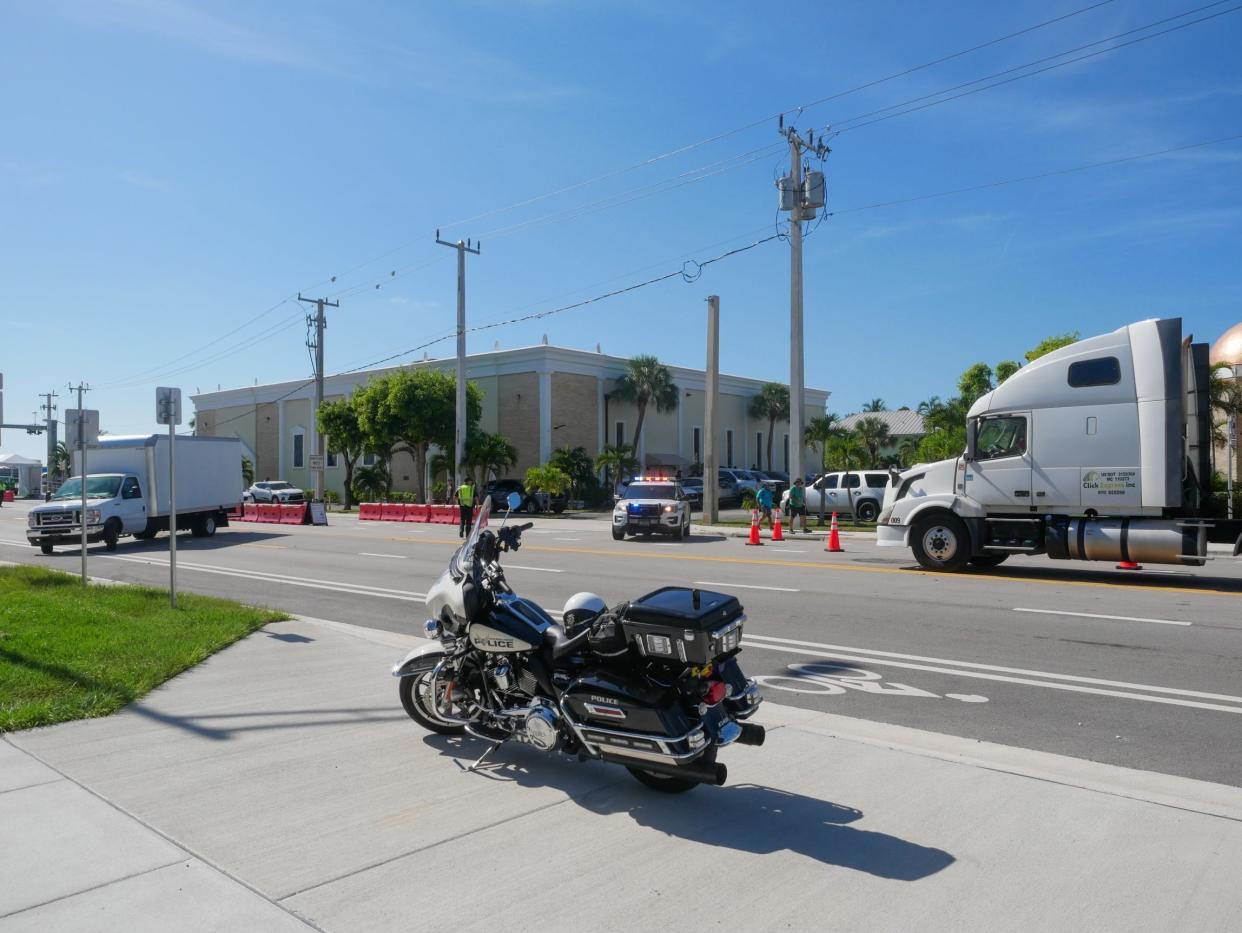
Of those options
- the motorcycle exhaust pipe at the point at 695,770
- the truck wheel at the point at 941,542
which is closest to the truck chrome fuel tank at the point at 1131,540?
the truck wheel at the point at 941,542

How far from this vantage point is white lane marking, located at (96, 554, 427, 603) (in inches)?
565

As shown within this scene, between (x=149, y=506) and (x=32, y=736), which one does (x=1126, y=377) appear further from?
(x=149, y=506)

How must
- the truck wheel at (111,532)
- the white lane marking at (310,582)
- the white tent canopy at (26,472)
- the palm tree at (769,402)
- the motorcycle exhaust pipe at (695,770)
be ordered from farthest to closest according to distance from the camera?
the white tent canopy at (26,472), the palm tree at (769,402), the truck wheel at (111,532), the white lane marking at (310,582), the motorcycle exhaust pipe at (695,770)

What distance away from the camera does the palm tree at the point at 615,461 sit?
52719 mm

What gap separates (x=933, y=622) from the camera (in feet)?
36.0

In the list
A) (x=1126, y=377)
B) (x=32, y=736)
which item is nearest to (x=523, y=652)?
(x=32, y=736)

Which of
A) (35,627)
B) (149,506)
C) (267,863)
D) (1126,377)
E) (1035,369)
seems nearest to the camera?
(267,863)

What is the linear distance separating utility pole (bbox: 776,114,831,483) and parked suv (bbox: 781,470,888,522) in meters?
3.69

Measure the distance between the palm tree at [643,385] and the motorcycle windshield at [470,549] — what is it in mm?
52575

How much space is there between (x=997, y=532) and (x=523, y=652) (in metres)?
12.5

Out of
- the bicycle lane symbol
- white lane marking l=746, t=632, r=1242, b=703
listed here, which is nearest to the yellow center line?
white lane marking l=746, t=632, r=1242, b=703

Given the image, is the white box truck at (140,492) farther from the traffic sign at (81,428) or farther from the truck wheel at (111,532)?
the traffic sign at (81,428)

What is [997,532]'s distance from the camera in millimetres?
15789

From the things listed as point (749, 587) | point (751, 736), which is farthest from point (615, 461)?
point (751, 736)
